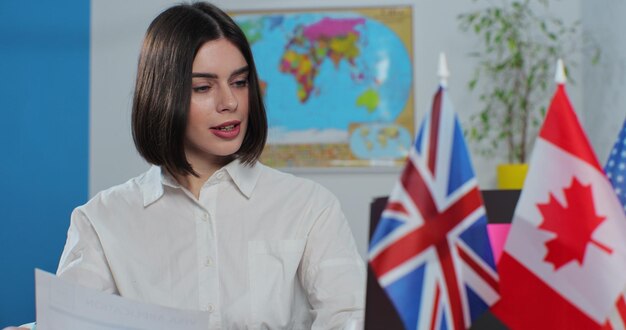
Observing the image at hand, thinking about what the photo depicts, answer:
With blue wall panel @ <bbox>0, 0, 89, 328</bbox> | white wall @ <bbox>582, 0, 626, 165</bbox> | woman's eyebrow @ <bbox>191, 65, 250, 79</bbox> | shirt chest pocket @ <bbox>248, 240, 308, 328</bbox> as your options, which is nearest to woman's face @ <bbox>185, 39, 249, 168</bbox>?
woman's eyebrow @ <bbox>191, 65, 250, 79</bbox>

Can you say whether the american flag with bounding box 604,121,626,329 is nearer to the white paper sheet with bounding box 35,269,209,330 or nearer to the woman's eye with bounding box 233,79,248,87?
the white paper sheet with bounding box 35,269,209,330

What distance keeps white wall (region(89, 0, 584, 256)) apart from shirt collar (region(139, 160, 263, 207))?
2307mm

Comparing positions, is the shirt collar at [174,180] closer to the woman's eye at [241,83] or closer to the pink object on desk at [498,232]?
the woman's eye at [241,83]

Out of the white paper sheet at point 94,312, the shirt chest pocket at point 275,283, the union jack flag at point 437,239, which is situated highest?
the union jack flag at point 437,239

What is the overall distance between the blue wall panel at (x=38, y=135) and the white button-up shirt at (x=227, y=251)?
2647 millimetres

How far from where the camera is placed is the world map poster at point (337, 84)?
3.82m

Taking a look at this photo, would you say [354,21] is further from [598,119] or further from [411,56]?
[598,119]

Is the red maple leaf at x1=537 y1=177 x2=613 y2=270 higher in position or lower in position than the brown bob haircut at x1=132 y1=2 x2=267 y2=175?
lower

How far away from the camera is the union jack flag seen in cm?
79

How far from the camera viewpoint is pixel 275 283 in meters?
1.40

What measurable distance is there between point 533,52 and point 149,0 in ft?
6.45

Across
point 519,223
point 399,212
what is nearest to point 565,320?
point 519,223

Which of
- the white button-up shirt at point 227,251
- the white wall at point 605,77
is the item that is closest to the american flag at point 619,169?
the white button-up shirt at point 227,251

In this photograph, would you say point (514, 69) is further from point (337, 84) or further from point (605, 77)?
point (337, 84)
